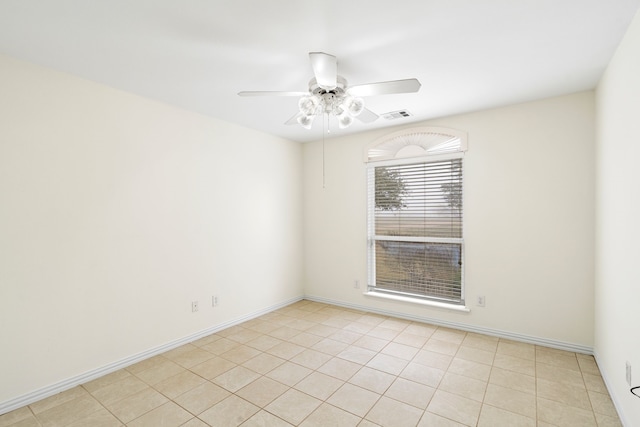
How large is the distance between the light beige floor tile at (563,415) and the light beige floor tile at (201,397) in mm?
2239

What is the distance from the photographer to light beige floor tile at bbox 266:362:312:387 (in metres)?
2.54

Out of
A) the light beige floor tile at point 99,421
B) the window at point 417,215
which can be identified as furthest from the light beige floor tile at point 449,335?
the light beige floor tile at point 99,421

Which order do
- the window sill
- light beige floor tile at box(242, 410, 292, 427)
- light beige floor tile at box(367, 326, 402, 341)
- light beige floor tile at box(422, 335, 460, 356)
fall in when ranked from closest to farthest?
light beige floor tile at box(242, 410, 292, 427), light beige floor tile at box(422, 335, 460, 356), light beige floor tile at box(367, 326, 402, 341), the window sill

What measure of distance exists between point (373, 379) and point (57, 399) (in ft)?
7.91

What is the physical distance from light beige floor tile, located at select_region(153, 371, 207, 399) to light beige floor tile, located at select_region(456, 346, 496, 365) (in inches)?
93.3

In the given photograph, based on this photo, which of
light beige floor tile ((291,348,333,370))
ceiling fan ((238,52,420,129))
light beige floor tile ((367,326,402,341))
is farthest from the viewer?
light beige floor tile ((367,326,402,341))

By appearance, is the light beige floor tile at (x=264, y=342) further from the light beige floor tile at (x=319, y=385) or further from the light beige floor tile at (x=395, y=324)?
the light beige floor tile at (x=395, y=324)

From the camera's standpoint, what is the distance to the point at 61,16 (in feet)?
5.73

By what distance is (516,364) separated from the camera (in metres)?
2.74

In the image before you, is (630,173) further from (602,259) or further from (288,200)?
(288,200)

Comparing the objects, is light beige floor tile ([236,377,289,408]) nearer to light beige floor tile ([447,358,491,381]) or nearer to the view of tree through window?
light beige floor tile ([447,358,491,381])

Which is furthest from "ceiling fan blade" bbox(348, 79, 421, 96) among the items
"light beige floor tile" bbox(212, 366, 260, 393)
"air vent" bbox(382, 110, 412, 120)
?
"light beige floor tile" bbox(212, 366, 260, 393)

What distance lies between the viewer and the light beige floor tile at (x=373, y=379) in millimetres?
2432

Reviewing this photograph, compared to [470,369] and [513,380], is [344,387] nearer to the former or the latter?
[470,369]
